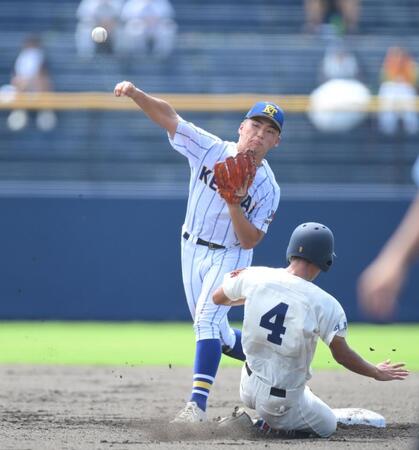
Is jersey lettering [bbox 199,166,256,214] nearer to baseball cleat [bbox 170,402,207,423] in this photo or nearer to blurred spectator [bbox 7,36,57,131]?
baseball cleat [bbox 170,402,207,423]

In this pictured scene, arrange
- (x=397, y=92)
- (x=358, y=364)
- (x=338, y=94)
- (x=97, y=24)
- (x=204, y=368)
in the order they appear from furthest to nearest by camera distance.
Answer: (x=97, y=24) < (x=397, y=92) < (x=338, y=94) < (x=204, y=368) < (x=358, y=364)

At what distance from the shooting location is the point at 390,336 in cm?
1092

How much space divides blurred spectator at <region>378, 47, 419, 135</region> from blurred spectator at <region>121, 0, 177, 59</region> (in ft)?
9.21

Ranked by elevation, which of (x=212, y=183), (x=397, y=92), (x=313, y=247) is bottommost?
(x=313, y=247)

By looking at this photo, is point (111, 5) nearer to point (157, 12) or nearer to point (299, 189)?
point (157, 12)

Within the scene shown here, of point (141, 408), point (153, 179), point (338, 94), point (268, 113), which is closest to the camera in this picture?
point (268, 113)

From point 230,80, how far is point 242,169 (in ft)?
26.1

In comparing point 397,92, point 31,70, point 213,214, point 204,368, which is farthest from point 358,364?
point 31,70

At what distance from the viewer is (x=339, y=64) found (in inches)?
529

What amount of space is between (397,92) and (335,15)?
209 centimetres

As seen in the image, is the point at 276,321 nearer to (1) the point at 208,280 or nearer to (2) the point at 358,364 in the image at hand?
(2) the point at 358,364

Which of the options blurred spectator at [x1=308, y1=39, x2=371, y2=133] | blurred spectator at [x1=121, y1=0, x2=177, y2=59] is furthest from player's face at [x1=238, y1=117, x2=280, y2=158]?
blurred spectator at [x1=121, y1=0, x2=177, y2=59]

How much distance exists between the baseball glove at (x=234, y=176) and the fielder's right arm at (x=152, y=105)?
1.55 ft

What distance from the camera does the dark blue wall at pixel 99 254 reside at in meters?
11.7
